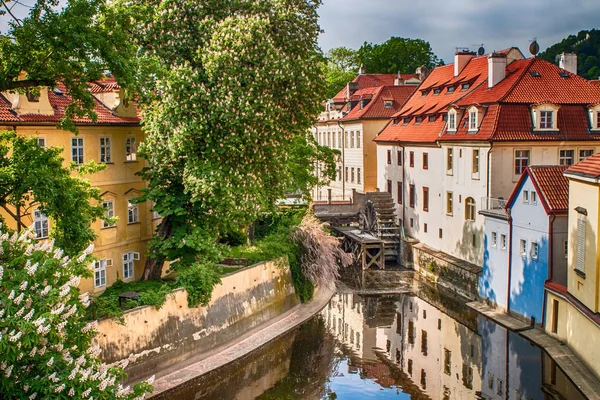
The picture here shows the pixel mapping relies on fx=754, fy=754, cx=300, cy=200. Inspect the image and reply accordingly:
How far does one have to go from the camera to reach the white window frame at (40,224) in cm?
2264

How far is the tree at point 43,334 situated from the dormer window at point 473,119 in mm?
21823

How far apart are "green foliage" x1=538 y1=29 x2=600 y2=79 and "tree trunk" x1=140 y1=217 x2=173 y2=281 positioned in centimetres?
4742

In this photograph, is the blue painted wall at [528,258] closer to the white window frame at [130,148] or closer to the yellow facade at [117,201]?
the yellow facade at [117,201]

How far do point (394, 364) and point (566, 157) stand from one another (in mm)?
12616

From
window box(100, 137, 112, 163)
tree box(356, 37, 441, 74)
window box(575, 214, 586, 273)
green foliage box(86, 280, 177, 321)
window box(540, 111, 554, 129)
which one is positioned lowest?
green foliage box(86, 280, 177, 321)

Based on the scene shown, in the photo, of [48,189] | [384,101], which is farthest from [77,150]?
[384,101]

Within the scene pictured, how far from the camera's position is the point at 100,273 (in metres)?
25.1

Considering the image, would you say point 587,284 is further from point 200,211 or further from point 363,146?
point 363,146

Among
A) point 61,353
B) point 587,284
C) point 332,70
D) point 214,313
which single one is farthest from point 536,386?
point 332,70

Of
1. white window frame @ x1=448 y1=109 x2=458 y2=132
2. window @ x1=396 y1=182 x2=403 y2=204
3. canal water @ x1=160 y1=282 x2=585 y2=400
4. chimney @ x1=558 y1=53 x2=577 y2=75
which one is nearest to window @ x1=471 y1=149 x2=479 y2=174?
white window frame @ x1=448 y1=109 x2=458 y2=132

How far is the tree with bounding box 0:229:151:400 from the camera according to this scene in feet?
36.6

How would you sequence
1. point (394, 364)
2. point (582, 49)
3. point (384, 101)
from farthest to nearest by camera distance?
point (582, 49)
point (384, 101)
point (394, 364)

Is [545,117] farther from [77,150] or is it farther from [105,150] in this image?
[77,150]

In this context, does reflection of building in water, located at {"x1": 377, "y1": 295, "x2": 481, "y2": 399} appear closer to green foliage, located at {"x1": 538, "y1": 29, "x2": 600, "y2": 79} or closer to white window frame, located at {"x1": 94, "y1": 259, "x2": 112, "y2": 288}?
white window frame, located at {"x1": 94, "y1": 259, "x2": 112, "y2": 288}
